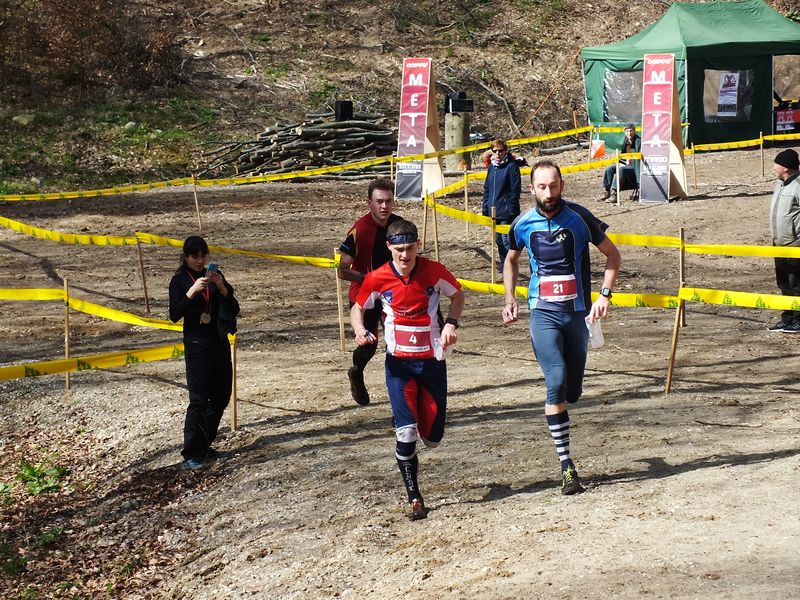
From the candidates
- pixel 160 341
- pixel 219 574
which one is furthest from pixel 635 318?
pixel 219 574

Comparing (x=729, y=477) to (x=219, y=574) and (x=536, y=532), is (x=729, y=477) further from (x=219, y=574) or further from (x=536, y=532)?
(x=219, y=574)

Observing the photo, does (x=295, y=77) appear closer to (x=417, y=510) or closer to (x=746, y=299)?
(x=746, y=299)

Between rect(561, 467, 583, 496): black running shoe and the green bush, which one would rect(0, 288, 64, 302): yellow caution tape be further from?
rect(561, 467, 583, 496): black running shoe

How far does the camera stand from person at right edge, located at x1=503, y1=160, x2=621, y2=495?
674 cm

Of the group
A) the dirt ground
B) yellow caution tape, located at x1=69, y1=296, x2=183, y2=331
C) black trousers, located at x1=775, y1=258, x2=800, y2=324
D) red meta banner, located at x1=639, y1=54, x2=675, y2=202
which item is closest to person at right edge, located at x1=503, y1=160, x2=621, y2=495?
the dirt ground

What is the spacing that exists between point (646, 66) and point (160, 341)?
41.1 ft

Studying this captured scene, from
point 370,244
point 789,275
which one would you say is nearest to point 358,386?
point 370,244

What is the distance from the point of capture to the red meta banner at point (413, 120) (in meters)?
21.5

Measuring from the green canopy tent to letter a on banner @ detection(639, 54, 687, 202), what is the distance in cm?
720

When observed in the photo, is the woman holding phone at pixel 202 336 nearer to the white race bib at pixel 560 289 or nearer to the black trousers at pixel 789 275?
the white race bib at pixel 560 289

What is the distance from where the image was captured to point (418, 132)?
21.6m

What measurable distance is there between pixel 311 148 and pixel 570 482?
65.8 ft

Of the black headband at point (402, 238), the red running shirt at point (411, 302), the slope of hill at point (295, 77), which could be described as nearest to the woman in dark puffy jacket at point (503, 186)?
the red running shirt at point (411, 302)

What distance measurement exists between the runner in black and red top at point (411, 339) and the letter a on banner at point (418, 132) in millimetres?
14876
